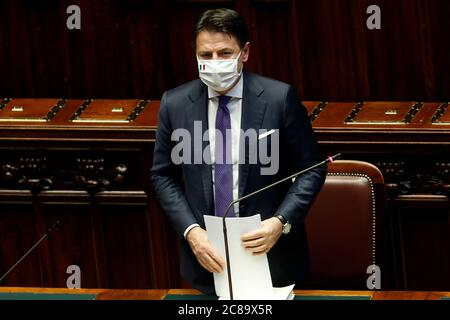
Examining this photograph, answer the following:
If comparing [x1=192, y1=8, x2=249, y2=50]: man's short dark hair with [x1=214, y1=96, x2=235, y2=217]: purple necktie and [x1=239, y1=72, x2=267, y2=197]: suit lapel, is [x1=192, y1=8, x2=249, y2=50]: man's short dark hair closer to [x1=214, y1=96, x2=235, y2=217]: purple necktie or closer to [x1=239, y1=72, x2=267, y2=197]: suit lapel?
[x1=239, y1=72, x2=267, y2=197]: suit lapel

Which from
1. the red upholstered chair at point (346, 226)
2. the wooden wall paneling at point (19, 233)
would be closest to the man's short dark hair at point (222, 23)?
the red upholstered chair at point (346, 226)

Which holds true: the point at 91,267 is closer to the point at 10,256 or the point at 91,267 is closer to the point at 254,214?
the point at 10,256

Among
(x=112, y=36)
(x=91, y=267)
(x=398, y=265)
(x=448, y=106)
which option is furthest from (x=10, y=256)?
(x=448, y=106)

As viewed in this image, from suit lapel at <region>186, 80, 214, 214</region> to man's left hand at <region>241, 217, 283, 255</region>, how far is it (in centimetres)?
29

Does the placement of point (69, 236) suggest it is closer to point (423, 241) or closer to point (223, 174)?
point (423, 241)

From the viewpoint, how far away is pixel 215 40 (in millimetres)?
3938

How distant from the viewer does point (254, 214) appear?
406 centimetres

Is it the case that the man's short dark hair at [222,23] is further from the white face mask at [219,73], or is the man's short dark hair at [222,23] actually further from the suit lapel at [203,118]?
the suit lapel at [203,118]

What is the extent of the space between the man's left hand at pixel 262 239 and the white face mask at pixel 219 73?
0.49m

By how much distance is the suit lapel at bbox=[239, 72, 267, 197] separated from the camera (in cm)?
402

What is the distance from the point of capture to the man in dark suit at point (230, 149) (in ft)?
13.0

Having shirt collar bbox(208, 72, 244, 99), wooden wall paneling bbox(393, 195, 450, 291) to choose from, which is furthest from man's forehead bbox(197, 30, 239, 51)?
wooden wall paneling bbox(393, 195, 450, 291)
